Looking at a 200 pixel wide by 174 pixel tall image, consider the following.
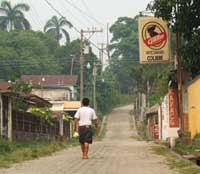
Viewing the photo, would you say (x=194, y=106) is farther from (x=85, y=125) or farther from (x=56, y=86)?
(x=56, y=86)

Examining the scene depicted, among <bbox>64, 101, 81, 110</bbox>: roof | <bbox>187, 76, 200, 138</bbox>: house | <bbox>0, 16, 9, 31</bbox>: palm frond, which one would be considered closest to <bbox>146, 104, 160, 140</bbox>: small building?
<bbox>64, 101, 81, 110</bbox>: roof

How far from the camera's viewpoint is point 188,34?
66.9 ft

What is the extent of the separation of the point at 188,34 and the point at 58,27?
8474cm

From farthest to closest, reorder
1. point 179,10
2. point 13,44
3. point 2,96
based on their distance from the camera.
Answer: point 13,44 < point 2,96 < point 179,10

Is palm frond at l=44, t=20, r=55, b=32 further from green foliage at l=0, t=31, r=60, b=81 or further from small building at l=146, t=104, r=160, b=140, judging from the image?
small building at l=146, t=104, r=160, b=140

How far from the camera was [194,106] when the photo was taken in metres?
24.6

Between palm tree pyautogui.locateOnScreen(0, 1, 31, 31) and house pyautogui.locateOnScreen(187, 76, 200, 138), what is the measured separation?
243ft

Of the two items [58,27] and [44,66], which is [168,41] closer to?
[44,66]

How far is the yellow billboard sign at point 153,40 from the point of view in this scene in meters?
23.2

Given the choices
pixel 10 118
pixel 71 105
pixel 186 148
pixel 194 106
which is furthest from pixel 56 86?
pixel 186 148

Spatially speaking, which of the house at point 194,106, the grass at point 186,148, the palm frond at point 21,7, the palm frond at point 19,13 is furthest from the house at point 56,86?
the grass at point 186,148

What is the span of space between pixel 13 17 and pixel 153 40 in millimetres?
77329

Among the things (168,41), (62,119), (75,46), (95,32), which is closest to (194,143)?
(168,41)

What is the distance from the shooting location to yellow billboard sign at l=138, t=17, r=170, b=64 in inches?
912
